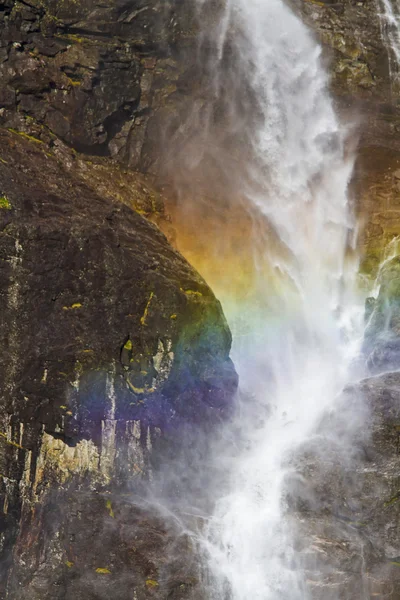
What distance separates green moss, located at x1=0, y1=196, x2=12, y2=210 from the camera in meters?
16.5

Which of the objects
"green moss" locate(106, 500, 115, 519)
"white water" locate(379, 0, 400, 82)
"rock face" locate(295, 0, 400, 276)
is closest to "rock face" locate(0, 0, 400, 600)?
"green moss" locate(106, 500, 115, 519)

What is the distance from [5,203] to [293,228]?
10.3 metres

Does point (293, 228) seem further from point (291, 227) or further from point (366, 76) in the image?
point (366, 76)

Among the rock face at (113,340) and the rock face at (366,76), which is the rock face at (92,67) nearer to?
the rock face at (113,340)

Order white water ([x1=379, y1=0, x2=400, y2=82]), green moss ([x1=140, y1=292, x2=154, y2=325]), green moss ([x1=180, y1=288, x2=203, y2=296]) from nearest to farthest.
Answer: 1. green moss ([x1=140, y1=292, x2=154, y2=325])
2. green moss ([x1=180, y1=288, x2=203, y2=296])
3. white water ([x1=379, y1=0, x2=400, y2=82])

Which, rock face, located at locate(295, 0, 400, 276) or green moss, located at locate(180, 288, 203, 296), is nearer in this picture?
green moss, located at locate(180, 288, 203, 296)

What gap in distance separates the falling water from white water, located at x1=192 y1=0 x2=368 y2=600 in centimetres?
3

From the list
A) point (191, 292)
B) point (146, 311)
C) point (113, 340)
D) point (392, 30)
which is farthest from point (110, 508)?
point (392, 30)

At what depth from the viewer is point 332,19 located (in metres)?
22.9

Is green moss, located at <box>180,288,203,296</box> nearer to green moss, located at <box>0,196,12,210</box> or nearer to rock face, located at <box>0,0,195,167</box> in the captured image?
green moss, located at <box>0,196,12,210</box>

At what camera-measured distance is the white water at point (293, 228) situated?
69.1 feet

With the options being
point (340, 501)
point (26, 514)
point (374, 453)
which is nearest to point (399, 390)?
point (374, 453)

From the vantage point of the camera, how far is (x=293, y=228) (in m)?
23.7

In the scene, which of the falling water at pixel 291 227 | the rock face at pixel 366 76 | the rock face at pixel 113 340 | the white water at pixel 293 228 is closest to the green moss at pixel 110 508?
the rock face at pixel 113 340
